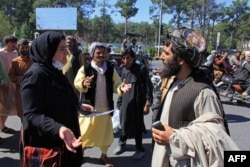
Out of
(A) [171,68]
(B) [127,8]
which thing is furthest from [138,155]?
(B) [127,8]

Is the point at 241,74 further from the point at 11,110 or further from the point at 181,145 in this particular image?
the point at 181,145

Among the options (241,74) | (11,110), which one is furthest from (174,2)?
(11,110)

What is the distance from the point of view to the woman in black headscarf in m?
2.42

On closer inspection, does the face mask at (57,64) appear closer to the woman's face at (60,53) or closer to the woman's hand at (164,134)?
the woman's face at (60,53)

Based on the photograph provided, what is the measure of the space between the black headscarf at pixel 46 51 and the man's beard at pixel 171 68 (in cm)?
82

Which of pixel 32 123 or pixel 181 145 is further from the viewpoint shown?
pixel 32 123

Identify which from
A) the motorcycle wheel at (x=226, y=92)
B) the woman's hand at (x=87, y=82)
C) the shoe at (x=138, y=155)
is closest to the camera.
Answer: the woman's hand at (x=87, y=82)

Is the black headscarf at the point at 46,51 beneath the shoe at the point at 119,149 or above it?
above

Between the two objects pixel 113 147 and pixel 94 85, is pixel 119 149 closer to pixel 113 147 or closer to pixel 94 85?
pixel 113 147

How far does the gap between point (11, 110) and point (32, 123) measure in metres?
3.99

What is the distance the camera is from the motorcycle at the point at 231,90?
10398 millimetres

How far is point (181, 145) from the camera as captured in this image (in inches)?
77.4

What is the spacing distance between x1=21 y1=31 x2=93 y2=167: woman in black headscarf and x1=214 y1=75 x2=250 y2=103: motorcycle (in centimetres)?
861

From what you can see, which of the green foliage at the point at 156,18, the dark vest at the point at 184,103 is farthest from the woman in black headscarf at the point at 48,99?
the green foliage at the point at 156,18
